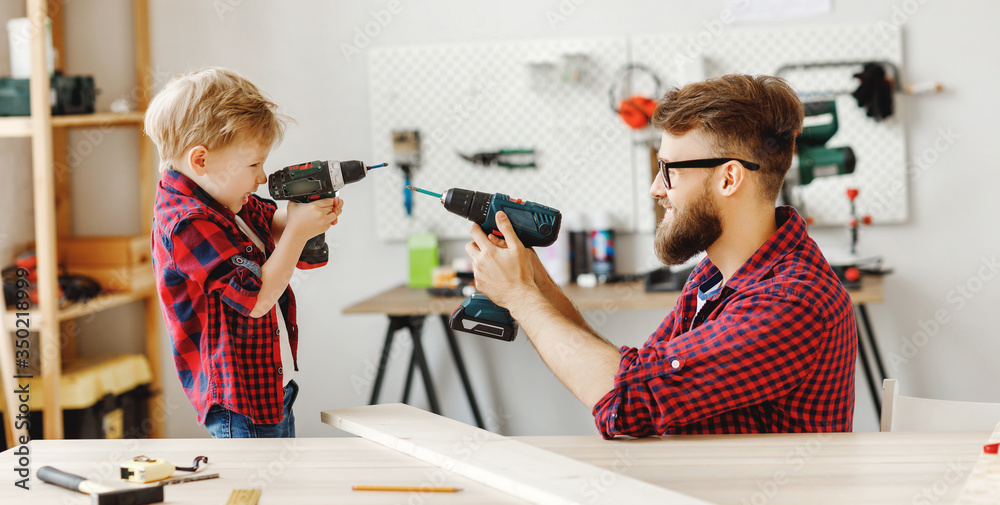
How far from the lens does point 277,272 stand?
55.1 inches

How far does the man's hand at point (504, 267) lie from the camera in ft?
4.78

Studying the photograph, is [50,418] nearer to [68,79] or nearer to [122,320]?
[122,320]

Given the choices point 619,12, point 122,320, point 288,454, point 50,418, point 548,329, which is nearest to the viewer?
point 288,454

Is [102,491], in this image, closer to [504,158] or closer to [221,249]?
[221,249]

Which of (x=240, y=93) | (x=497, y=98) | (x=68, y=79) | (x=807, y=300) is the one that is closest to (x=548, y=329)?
(x=807, y=300)

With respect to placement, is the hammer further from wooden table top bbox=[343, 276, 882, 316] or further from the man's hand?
wooden table top bbox=[343, 276, 882, 316]

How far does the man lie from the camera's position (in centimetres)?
120

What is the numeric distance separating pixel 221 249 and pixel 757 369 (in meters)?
0.91

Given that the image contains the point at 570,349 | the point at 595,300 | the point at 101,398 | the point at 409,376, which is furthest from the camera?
the point at 409,376

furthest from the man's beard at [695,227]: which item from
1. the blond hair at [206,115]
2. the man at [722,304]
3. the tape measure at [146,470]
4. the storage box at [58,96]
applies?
the storage box at [58,96]

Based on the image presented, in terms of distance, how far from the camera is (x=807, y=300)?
1.21m

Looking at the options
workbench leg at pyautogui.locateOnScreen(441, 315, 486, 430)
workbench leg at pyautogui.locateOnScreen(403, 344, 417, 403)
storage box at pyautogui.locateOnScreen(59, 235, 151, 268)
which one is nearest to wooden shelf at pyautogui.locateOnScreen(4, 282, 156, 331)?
storage box at pyautogui.locateOnScreen(59, 235, 151, 268)

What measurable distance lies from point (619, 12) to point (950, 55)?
1.27m

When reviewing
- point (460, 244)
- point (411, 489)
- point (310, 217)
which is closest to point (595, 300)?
point (460, 244)
